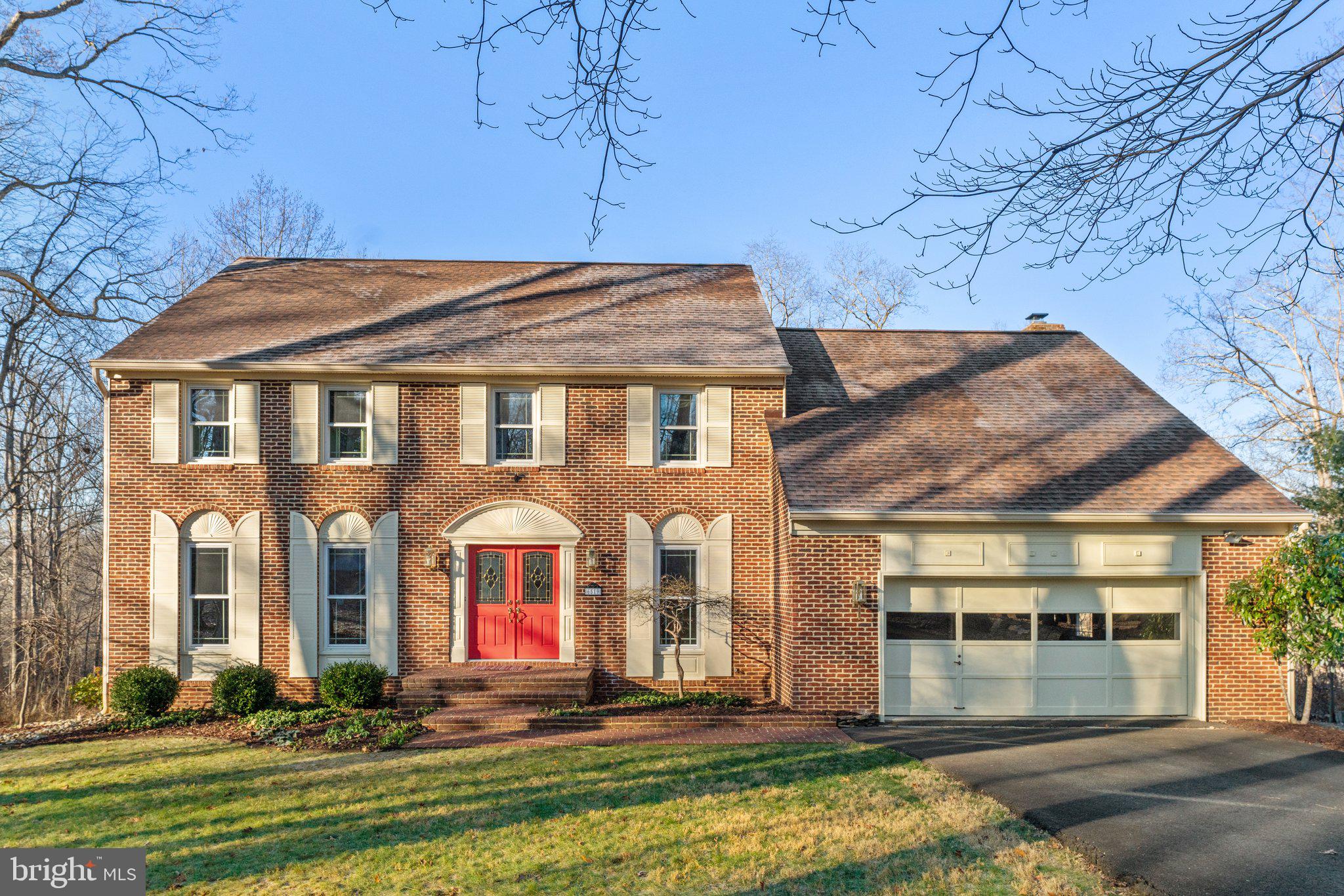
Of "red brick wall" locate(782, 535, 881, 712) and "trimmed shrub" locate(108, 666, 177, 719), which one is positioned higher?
"red brick wall" locate(782, 535, 881, 712)

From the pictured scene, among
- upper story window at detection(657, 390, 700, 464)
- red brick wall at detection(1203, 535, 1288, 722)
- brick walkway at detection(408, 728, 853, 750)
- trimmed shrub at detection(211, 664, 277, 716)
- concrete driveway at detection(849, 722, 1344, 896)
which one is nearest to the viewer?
concrete driveway at detection(849, 722, 1344, 896)

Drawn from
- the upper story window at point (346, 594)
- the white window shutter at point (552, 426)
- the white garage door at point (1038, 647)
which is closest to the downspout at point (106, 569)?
the upper story window at point (346, 594)

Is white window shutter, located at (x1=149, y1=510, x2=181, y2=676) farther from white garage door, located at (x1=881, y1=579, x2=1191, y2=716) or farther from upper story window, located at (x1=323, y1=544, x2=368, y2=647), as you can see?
white garage door, located at (x1=881, y1=579, x2=1191, y2=716)

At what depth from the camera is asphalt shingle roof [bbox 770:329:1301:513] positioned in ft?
41.6

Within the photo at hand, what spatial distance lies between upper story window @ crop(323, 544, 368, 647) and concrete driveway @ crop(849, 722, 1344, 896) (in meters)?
8.11

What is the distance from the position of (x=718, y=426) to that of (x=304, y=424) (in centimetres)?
695

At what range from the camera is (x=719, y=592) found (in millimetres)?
13977

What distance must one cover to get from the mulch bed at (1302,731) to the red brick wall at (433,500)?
7000 mm

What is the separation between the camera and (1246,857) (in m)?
6.84

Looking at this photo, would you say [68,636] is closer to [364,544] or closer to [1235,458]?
[364,544]

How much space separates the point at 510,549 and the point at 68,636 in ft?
38.6

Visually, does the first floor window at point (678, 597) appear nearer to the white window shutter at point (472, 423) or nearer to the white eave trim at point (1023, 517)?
the white eave trim at point (1023, 517)

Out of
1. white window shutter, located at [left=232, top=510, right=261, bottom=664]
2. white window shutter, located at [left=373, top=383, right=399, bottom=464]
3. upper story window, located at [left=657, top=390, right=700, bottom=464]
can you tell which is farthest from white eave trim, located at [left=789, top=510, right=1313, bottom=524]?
white window shutter, located at [left=232, top=510, right=261, bottom=664]
